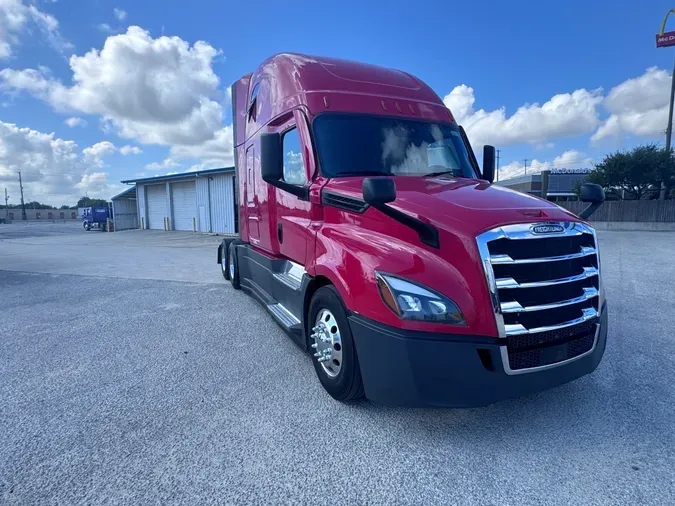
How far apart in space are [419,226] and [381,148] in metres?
1.54

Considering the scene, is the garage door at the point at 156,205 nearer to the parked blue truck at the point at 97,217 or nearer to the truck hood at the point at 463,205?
the parked blue truck at the point at 97,217

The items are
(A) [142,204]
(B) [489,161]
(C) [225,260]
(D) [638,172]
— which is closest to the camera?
(B) [489,161]

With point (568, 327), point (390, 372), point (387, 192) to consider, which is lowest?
point (390, 372)

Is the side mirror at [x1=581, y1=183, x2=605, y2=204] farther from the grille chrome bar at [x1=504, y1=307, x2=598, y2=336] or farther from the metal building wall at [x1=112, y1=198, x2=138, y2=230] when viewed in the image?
the metal building wall at [x1=112, y1=198, x2=138, y2=230]

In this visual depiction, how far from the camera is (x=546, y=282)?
8.71ft

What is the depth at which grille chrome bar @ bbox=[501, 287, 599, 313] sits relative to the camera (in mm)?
2521

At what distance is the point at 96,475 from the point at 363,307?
1949 mm

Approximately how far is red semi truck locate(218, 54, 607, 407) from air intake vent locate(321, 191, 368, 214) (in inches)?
0.5

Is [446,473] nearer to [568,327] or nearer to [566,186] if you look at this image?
[568,327]

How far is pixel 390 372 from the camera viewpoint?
2611 mm

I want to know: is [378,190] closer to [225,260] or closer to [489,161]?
[489,161]

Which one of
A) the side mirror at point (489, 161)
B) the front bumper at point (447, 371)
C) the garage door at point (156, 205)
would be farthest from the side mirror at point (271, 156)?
the garage door at point (156, 205)

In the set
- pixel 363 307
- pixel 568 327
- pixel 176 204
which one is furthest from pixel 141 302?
pixel 176 204

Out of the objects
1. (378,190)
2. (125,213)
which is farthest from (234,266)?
(125,213)
